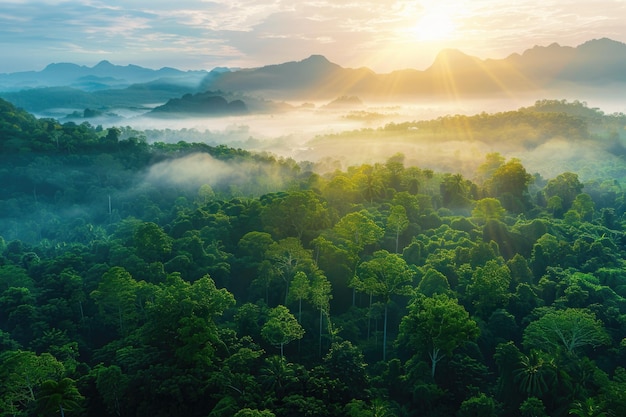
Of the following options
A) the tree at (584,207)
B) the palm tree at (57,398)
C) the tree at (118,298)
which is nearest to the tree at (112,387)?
the palm tree at (57,398)

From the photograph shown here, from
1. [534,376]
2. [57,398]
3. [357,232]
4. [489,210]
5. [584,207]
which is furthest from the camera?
[584,207]

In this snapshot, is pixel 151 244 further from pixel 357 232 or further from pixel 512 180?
pixel 512 180

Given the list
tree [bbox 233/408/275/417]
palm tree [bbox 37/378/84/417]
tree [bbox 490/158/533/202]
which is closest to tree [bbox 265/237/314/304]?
tree [bbox 233/408/275/417]

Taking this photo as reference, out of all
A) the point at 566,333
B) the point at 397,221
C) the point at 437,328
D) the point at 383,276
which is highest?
the point at 397,221

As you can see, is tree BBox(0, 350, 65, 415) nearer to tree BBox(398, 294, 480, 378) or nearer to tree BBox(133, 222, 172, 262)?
tree BBox(133, 222, 172, 262)

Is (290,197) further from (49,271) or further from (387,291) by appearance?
(49,271)

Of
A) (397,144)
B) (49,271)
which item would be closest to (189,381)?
(49,271)

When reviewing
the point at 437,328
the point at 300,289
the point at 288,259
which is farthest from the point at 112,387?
the point at 437,328

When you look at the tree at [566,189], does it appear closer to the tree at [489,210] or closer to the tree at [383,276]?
the tree at [489,210]
